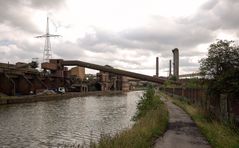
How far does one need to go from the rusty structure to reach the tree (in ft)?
119

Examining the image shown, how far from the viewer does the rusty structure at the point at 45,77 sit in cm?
4673

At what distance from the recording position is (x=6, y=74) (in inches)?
1855

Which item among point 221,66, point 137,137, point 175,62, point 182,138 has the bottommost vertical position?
point 182,138

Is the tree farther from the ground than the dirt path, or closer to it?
farther from the ground

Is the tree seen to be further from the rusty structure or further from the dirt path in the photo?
the rusty structure

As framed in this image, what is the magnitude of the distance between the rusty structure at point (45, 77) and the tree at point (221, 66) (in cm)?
3620

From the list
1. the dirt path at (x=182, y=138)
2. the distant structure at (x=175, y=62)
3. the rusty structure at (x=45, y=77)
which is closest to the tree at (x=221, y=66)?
the dirt path at (x=182, y=138)

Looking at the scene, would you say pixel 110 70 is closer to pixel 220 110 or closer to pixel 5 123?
pixel 5 123

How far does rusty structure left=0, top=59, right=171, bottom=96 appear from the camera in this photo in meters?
46.7

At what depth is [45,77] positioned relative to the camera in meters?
66.2

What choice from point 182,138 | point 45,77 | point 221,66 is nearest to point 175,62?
point 45,77

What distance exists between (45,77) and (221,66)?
54366mm

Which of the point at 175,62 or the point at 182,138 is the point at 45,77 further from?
the point at 182,138

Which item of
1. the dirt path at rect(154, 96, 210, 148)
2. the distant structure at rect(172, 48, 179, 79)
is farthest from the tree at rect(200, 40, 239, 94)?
the distant structure at rect(172, 48, 179, 79)
